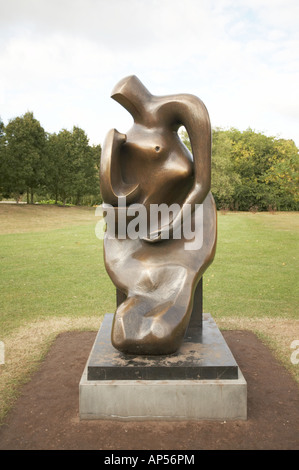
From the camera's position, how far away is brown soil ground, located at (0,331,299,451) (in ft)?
11.5

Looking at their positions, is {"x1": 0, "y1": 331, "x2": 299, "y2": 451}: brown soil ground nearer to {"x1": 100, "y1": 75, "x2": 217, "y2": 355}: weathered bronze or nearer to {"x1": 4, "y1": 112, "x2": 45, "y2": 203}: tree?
{"x1": 100, "y1": 75, "x2": 217, "y2": 355}: weathered bronze

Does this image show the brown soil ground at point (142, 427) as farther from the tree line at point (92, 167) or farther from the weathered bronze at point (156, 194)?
the tree line at point (92, 167)

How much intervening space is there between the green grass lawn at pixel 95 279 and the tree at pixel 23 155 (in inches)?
576

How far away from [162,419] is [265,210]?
42459 mm

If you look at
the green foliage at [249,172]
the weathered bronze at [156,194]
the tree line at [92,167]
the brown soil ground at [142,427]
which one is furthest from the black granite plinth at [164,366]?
the green foliage at [249,172]

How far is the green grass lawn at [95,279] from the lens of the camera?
776cm

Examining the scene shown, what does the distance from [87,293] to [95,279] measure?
145cm

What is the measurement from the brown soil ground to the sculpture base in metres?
0.08

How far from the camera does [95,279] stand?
413 inches

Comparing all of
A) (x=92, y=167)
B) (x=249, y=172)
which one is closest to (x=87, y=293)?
(x=92, y=167)

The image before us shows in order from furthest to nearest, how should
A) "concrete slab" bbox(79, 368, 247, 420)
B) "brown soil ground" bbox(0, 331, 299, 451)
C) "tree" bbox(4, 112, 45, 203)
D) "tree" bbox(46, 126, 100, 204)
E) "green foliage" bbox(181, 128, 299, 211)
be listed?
1. "green foliage" bbox(181, 128, 299, 211)
2. "tree" bbox(46, 126, 100, 204)
3. "tree" bbox(4, 112, 45, 203)
4. "concrete slab" bbox(79, 368, 247, 420)
5. "brown soil ground" bbox(0, 331, 299, 451)

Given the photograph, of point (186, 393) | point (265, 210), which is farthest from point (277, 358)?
point (265, 210)

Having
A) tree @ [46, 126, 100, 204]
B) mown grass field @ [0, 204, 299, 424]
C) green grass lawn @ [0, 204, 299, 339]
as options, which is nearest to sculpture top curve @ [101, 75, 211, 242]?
mown grass field @ [0, 204, 299, 424]

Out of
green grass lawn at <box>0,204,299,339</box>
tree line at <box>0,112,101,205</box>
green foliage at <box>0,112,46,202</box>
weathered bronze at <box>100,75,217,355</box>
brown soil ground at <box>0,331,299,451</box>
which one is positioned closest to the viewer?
brown soil ground at <box>0,331,299,451</box>
